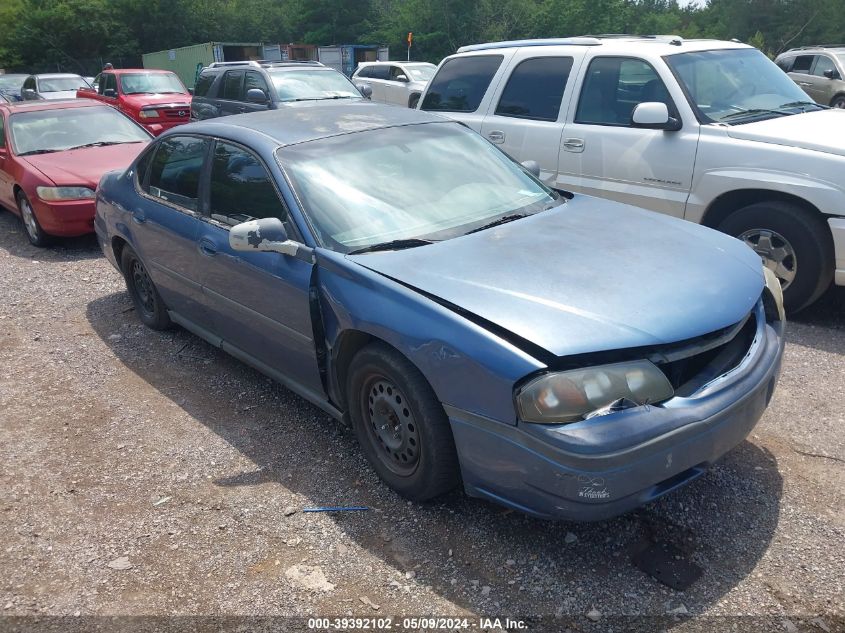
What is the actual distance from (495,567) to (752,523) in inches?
44.6

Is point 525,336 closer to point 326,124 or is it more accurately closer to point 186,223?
point 326,124

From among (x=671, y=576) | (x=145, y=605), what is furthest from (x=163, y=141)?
(x=671, y=576)

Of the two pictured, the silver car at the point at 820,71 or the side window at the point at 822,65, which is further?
the side window at the point at 822,65

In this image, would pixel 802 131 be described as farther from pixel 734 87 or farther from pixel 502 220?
pixel 502 220

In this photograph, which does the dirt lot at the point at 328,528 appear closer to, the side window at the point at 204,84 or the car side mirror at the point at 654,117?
the car side mirror at the point at 654,117

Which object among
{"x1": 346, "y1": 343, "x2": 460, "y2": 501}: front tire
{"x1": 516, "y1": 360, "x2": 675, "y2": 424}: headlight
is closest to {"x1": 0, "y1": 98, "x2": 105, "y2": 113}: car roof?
{"x1": 346, "y1": 343, "x2": 460, "y2": 501}: front tire

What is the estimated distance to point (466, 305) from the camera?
2787 mm

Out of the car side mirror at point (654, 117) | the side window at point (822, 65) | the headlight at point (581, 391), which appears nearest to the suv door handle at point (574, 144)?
the car side mirror at point (654, 117)

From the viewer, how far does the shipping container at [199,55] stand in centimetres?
3547

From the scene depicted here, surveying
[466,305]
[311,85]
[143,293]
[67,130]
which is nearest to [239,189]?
[466,305]

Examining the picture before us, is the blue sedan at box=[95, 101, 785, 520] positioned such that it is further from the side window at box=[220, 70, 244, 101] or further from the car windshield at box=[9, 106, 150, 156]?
the side window at box=[220, 70, 244, 101]

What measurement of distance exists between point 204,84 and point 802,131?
10025 mm

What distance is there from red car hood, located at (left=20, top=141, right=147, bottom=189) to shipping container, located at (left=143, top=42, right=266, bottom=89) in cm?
2942

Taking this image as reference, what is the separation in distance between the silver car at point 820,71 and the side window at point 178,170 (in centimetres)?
1460
